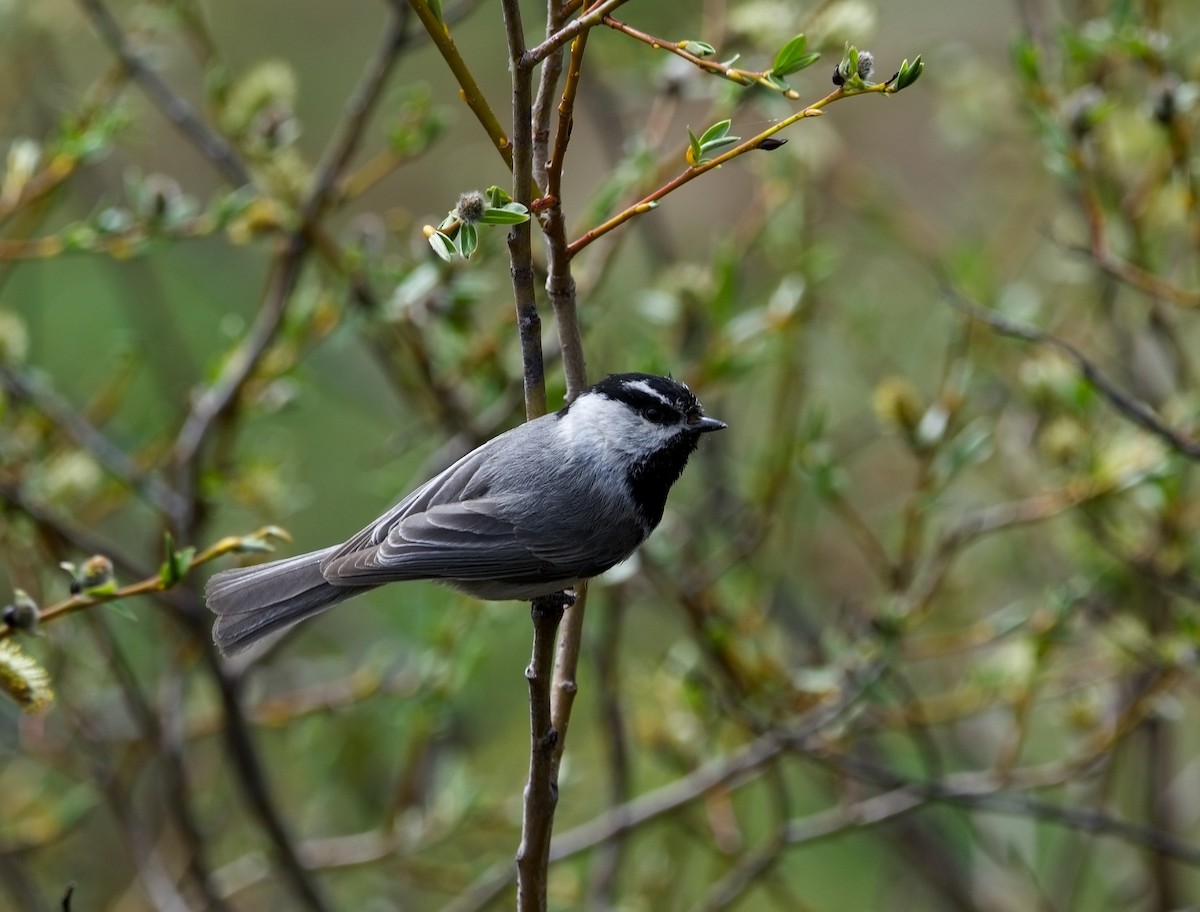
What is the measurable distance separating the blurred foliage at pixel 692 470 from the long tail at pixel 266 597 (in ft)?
1.43

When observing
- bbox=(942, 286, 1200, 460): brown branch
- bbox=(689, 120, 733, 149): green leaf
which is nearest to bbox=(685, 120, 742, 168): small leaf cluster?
bbox=(689, 120, 733, 149): green leaf

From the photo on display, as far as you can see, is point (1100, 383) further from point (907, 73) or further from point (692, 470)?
point (692, 470)

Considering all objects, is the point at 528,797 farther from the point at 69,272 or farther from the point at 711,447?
the point at 69,272

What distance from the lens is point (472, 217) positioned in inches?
69.5

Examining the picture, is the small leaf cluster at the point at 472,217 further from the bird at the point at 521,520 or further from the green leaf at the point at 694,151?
the bird at the point at 521,520

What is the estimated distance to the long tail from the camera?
2600 mm

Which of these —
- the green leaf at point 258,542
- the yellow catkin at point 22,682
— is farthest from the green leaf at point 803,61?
the yellow catkin at point 22,682

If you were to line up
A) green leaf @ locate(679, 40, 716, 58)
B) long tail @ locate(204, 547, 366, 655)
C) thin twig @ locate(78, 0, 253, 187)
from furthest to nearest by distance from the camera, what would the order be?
thin twig @ locate(78, 0, 253, 187)
long tail @ locate(204, 547, 366, 655)
green leaf @ locate(679, 40, 716, 58)

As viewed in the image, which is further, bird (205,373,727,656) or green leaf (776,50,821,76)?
bird (205,373,727,656)

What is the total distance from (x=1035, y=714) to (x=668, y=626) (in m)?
1.61

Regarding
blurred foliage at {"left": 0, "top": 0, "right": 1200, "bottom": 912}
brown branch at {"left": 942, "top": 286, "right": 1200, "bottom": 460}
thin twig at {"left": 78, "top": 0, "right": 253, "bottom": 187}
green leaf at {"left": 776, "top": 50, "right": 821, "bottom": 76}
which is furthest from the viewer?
thin twig at {"left": 78, "top": 0, "right": 253, "bottom": 187}

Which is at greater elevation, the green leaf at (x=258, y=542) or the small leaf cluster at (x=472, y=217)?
the small leaf cluster at (x=472, y=217)

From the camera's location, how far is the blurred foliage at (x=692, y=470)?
119 inches

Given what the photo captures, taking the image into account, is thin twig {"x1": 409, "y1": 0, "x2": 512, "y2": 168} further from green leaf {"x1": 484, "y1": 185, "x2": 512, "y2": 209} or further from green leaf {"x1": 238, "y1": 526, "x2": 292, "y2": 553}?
green leaf {"x1": 238, "y1": 526, "x2": 292, "y2": 553}
